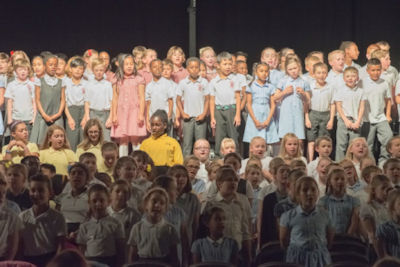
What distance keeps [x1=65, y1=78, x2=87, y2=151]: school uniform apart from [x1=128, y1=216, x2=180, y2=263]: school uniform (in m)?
4.68

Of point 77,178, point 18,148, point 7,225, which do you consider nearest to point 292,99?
point 18,148

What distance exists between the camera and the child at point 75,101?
35.1 ft

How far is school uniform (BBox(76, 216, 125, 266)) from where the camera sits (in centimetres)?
615

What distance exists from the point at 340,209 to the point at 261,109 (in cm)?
383

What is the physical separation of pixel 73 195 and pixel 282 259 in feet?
5.94

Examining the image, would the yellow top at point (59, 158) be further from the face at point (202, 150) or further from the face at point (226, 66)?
the face at point (226, 66)

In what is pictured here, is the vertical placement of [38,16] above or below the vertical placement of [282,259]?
above

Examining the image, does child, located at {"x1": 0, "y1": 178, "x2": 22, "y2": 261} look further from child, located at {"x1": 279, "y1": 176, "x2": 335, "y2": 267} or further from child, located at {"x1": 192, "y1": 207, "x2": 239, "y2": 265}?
child, located at {"x1": 279, "y1": 176, "x2": 335, "y2": 267}

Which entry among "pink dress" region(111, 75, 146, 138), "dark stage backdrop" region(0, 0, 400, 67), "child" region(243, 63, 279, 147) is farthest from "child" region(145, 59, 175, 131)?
"dark stage backdrop" region(0, 0, 400, 67)

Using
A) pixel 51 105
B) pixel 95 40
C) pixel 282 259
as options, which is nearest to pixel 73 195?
pixel 282 259

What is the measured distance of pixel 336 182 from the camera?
6840 millimetres

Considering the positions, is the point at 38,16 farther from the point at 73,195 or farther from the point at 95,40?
the point at 73,195

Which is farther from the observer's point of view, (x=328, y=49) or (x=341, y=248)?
(x=328, y=49)

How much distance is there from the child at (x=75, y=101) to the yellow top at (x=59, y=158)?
217cm
